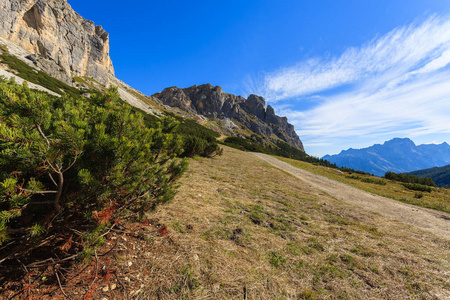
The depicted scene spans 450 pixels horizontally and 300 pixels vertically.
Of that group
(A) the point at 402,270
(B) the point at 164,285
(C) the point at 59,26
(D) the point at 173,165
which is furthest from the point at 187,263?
(C) the point at 59,26

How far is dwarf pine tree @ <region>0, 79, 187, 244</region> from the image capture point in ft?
6.50

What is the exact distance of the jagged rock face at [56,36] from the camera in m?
85.8

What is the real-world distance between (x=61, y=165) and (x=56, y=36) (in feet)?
550

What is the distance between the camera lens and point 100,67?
461 feet

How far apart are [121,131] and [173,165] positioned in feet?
5.17

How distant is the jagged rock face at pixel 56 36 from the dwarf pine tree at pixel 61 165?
377 feet

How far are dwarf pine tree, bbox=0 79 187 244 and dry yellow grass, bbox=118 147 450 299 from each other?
1.42 metres

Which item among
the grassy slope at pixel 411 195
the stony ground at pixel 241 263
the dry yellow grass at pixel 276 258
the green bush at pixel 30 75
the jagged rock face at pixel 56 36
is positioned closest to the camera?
the stony ground at pixel 241 263

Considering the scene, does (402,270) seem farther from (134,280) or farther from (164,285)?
(134,280)

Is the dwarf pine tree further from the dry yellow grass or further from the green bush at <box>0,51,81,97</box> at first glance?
the green bush at <box>0,51,81,97</box>

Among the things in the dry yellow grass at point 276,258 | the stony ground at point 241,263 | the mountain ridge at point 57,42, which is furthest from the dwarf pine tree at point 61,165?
the mountain ridge at point 57,42

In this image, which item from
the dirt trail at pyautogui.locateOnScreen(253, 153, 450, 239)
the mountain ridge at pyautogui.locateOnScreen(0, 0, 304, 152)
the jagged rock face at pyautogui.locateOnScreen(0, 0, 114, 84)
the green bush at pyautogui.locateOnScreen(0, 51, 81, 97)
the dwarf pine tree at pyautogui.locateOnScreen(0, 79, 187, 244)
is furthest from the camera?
the jagged rock face at pyautogui.locateOnScreen(0, 0, 114, 84)

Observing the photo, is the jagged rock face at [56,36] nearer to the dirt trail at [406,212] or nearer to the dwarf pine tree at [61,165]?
the dwarf pine tree at [61,165]

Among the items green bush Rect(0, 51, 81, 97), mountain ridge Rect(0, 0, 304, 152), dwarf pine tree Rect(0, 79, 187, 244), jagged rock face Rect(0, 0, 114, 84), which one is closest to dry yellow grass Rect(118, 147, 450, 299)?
dwarf pine tree Rect(0, 79, 187, 244)
